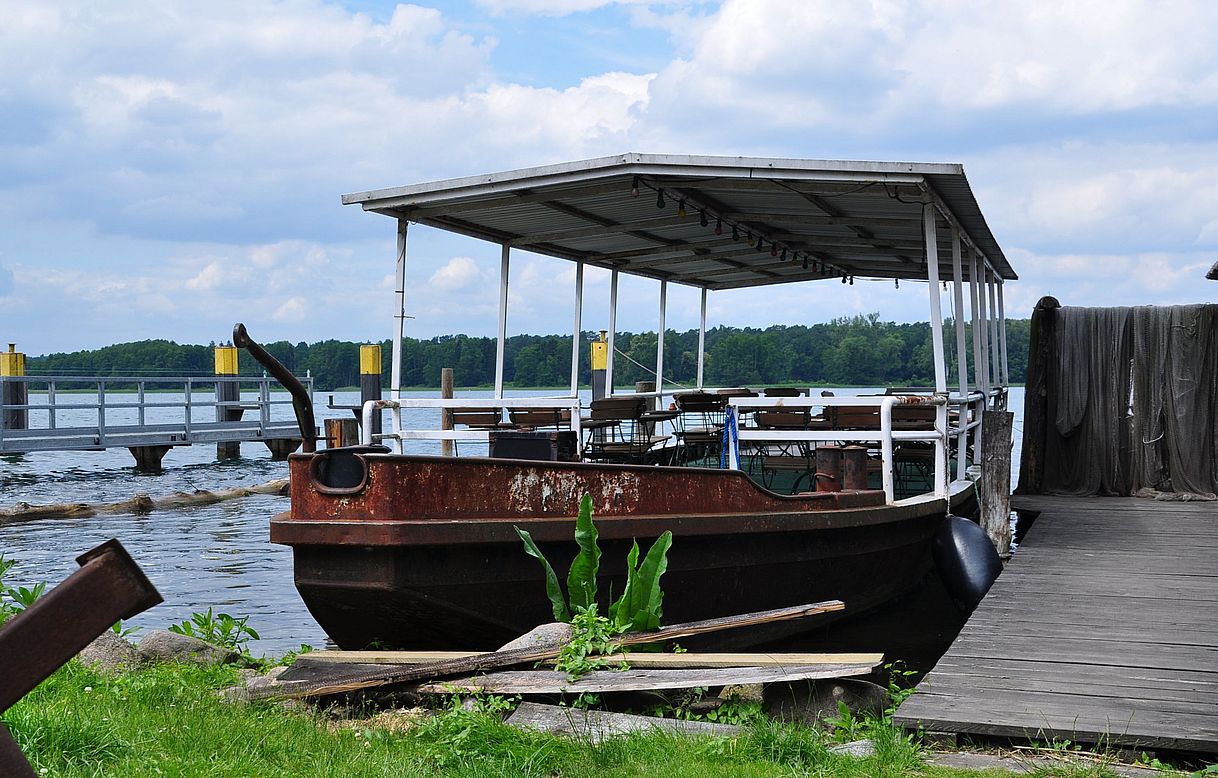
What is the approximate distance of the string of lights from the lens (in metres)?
9.06

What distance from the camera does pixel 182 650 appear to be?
685 centimetres

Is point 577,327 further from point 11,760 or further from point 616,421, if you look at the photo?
point 11,760

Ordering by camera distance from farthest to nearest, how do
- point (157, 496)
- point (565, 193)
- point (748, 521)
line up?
point (157, 496)
point (565, 193)
point (748, 521)

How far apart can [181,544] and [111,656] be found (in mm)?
8666

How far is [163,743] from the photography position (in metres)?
4.47

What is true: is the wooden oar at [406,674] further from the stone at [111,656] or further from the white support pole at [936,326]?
the white support pole at [936,326]

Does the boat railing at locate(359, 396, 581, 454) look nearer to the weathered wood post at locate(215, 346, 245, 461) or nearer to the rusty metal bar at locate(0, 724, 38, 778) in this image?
the rusty metal bar at locate(0, 724, 38, 778)

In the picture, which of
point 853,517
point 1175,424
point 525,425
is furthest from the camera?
point 1175,424

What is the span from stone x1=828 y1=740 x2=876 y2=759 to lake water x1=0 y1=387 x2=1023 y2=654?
5.61m

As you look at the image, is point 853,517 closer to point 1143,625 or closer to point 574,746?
point 1143,625

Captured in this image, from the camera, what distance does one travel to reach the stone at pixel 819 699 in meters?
5.31

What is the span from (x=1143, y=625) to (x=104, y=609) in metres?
6.05

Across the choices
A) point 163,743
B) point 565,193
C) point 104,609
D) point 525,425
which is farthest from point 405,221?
point 104,609

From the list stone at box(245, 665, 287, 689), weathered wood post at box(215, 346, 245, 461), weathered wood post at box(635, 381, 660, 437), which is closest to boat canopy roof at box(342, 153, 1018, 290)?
weathered wood post at box(635, 381, 660, 437)
